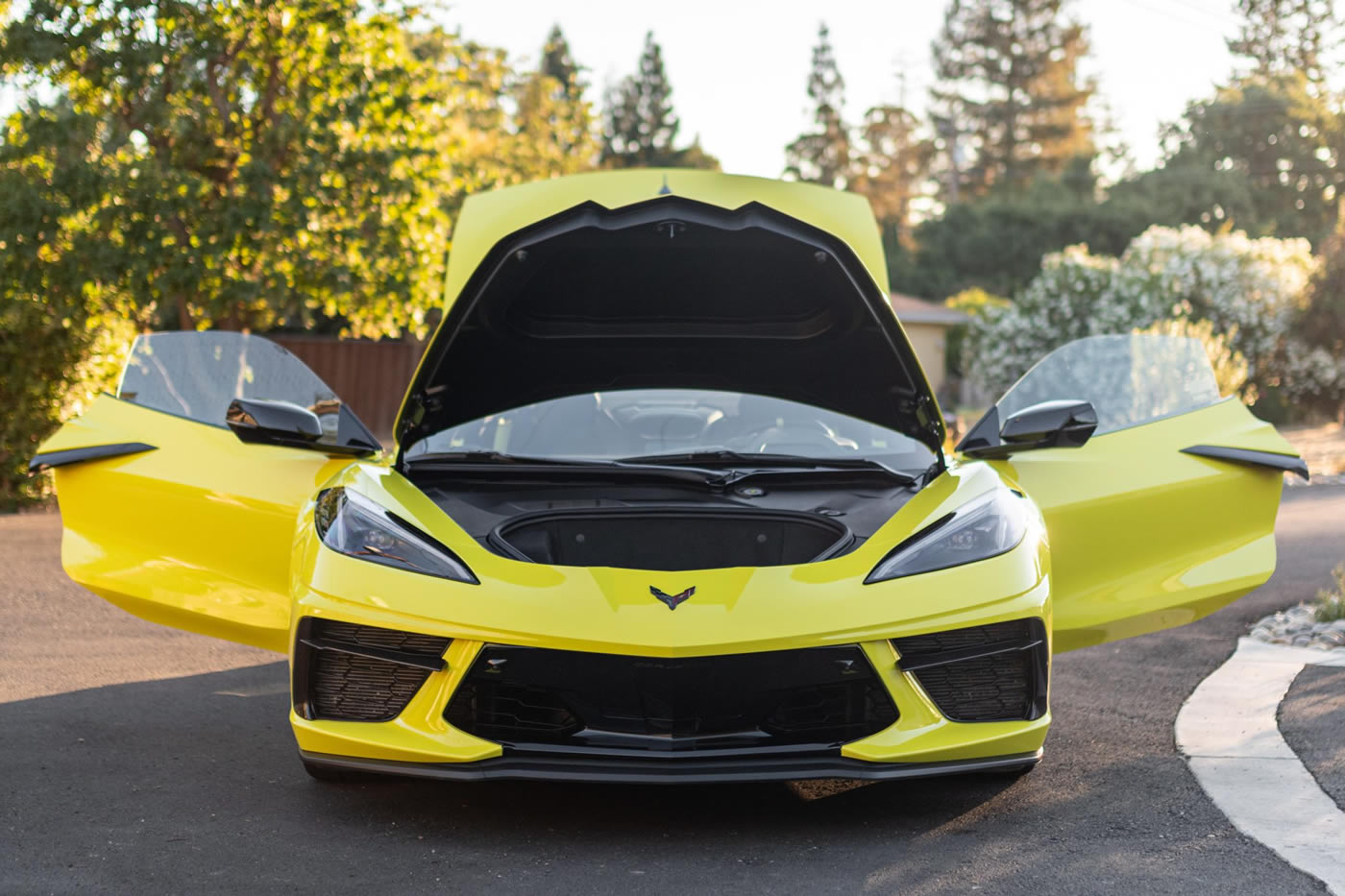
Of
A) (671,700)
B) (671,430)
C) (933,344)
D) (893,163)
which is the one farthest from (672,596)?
(893,163)

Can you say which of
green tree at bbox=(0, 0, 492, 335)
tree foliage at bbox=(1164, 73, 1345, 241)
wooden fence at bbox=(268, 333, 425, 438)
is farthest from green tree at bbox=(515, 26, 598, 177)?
tree foliage at bbox=(1164, 73, 1345, 241)

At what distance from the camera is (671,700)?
3.65m

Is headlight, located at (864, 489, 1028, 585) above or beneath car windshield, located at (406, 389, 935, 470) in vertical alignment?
beneath

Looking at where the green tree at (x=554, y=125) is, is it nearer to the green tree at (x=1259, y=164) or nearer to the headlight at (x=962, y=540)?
the green tree at (x=1259, y=164)

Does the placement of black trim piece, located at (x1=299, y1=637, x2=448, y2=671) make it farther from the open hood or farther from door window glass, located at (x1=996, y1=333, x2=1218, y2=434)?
door window glass, located at (x1=996, y1=333, x2=1218, y2=434)

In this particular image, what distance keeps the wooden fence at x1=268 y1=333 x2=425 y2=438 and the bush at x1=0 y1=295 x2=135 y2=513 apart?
56.7 feet

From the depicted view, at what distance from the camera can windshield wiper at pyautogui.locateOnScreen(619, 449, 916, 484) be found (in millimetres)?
4488

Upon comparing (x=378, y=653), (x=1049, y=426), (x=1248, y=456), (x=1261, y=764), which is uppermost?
(x=1049, y=426)

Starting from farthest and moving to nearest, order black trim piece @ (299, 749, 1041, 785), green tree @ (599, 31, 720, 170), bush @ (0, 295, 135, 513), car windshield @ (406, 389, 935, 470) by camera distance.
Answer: green tree @ (599, 31, 720, 170) < bush @ (0, 295, 135, 513) < car windshield @ (406, 389, 935, 470) < black trim piece @ (299, 749, 1041, 785)

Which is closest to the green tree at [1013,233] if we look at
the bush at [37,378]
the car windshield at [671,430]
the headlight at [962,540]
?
the bush at [37,378]

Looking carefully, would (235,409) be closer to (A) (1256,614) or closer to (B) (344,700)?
(B) (344,700)

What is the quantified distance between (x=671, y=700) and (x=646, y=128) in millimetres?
71888

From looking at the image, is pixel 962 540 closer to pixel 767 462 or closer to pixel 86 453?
pixel 767 462

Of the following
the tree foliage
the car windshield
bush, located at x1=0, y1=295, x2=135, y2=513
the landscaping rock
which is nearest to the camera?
the car windshield
